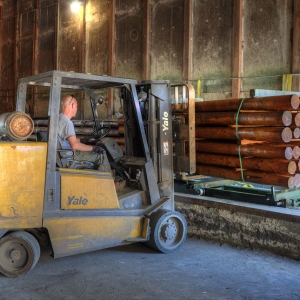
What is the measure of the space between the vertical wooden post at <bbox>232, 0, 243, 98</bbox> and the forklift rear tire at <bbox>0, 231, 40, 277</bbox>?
6.82 metres

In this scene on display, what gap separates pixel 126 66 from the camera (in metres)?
13.4

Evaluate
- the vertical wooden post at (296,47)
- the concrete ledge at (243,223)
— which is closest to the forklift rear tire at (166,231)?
the concrete ledge at (243,223)

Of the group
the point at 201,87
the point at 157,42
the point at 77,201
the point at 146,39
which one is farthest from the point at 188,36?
the point at 77,201

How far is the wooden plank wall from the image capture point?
389 inches

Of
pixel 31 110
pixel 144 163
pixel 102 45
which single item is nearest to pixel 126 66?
pixel 102 45

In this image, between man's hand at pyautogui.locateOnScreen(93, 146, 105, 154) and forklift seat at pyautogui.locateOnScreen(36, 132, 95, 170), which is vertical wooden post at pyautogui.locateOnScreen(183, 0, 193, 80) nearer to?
man's hand at pyautogui.locateOnScreen(93, 146, 105, 154)

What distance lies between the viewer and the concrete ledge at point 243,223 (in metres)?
6.12

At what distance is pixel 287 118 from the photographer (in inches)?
237

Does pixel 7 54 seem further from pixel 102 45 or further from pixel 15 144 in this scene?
pixel 15 144

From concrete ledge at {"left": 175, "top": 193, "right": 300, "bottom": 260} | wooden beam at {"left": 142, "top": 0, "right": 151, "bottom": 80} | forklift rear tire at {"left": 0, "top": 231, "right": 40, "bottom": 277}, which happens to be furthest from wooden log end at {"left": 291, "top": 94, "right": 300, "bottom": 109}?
wooden beam at {"left": 142, "top": 0, "right": 151, "bottom": 80}

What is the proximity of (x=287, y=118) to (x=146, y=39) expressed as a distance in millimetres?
7532

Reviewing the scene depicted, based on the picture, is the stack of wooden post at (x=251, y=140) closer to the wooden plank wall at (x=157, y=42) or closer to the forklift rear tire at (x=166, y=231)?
the forklift rear tire at (x=166, y=231)

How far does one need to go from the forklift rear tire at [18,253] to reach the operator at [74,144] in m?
1.27

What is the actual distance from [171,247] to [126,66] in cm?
824
